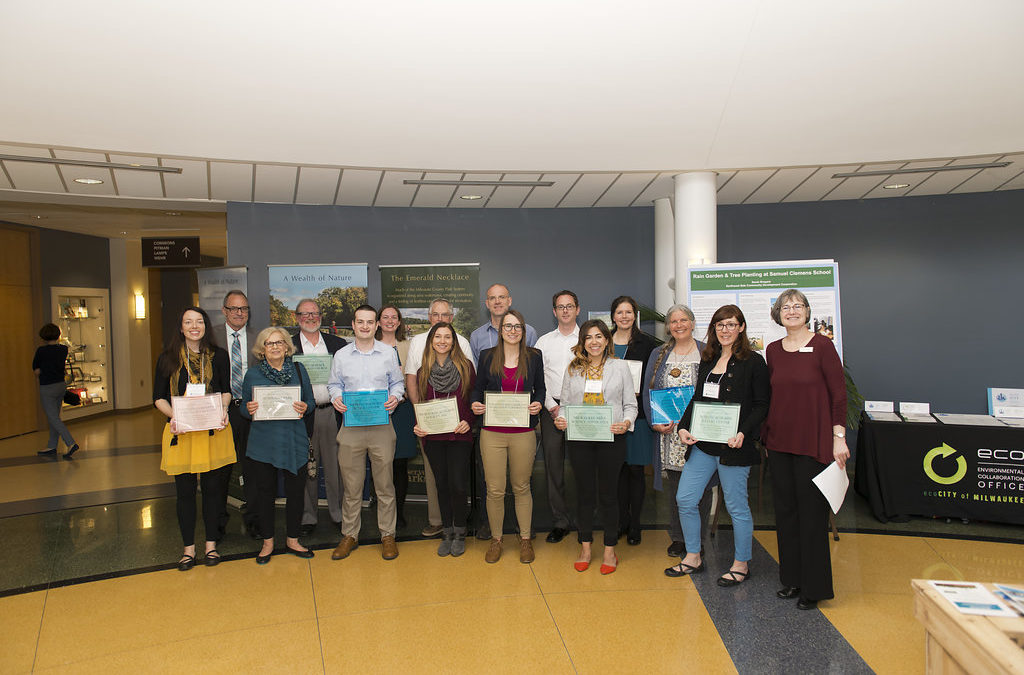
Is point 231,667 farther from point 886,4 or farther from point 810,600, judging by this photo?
point 886,4

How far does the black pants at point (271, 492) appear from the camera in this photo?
159 inches

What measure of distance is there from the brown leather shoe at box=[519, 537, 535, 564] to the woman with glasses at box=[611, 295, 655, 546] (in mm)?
685

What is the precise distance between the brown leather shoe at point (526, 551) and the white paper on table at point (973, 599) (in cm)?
236

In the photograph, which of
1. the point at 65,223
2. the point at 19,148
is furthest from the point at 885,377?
the point at 65,223

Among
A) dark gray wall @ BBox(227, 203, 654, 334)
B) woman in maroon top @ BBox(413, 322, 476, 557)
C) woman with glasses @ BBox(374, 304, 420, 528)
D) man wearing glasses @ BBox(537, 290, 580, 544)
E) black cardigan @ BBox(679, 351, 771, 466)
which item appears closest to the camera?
black cardigan @ BBox(679, 351, 771, 466)

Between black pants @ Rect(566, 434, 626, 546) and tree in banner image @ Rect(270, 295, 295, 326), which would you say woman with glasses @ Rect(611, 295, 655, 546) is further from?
tree in banner image @ Rect(270, 295, 295, 326)

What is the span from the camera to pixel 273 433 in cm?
400

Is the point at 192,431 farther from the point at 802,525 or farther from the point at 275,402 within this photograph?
the point at 802,525

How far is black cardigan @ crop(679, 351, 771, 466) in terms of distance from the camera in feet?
11.7

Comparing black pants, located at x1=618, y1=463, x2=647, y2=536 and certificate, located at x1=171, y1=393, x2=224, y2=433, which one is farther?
black pants, located at x1=618, y1=463, x2=647, y2=536

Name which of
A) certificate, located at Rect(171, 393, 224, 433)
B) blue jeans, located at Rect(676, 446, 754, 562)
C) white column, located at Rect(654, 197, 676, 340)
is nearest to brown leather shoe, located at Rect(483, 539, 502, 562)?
blue jeans, located at Rect(676, 446, 754, 562)

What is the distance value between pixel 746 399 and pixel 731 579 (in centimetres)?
108

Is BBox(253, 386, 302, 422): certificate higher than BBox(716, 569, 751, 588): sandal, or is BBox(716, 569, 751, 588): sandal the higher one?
BBox(253, 386, 302, 422): certificate

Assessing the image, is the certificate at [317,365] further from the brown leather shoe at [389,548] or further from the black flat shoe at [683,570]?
the black flat shoe at [683,570]
